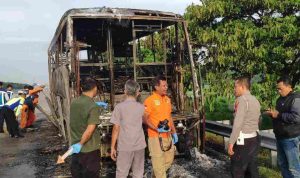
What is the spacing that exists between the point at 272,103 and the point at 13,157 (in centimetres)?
756

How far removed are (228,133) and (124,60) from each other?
5.90 metres

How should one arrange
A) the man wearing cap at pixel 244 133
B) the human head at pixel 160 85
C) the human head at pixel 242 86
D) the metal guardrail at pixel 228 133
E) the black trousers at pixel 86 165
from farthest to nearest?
1. the metal guardrail at pixel 228 133
2. the human head at pixel 160 85
3. the human head at pixel 242 86
4. the man wearing cap at pixel 244 133
5. the black trousers at pixel 86 165

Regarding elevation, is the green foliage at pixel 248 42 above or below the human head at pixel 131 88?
above

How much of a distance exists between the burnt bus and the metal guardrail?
1.96 feet

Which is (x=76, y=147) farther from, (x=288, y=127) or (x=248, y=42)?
(x=248, y=42)

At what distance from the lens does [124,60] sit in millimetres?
12859

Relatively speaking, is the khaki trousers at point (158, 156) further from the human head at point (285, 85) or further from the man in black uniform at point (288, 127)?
the human head at point (285, 85)

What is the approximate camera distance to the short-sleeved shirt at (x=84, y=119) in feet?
14.1

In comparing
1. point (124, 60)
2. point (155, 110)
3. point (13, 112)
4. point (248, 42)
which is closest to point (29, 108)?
point (13, 112)


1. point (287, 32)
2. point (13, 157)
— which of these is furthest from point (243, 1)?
point (13, 157)

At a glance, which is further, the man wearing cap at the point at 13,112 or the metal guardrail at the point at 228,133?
the man wearing cap at the point at 13,112

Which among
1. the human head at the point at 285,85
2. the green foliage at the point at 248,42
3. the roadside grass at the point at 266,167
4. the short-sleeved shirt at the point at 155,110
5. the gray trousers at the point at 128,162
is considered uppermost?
the green foliage at the point at 248,42

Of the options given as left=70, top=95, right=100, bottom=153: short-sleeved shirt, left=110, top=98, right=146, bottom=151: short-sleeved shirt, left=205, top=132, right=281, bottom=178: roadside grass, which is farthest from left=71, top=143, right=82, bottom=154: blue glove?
left=205, top=132, right=281, bottom=178: roadside grass

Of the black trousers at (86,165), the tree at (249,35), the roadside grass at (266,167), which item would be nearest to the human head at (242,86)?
the black trousers at (86,165)
